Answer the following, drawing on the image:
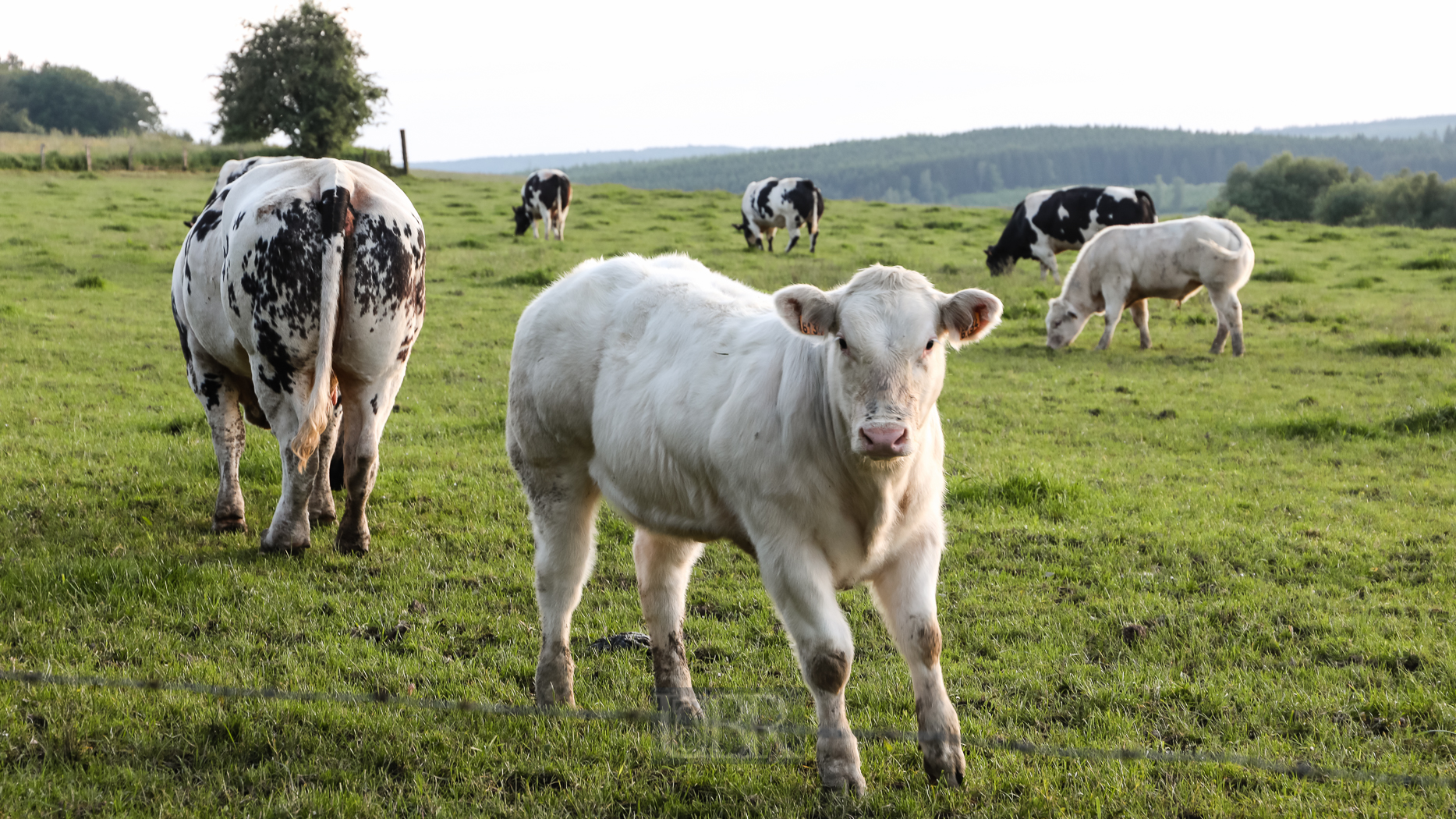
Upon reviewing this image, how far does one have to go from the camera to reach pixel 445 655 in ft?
16.1

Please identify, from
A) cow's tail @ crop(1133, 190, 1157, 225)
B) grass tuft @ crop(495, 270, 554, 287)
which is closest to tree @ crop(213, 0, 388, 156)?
grass tuft @ crop(495, 270, 554, 287)

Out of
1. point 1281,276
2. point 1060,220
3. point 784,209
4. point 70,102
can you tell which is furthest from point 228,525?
point 70,102

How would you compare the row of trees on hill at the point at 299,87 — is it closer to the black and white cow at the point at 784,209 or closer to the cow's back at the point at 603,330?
the black and white cow at the point at 784,209

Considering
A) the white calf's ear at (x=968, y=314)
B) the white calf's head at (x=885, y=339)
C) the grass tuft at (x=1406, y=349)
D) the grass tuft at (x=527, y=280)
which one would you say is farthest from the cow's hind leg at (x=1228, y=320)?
the white calf's head at (x=885, y=339)

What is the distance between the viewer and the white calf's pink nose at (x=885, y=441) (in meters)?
3.16

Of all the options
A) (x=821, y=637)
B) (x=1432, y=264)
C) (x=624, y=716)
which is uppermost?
(x=821, y=637)

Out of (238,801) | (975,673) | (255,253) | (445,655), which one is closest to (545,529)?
(445,655)

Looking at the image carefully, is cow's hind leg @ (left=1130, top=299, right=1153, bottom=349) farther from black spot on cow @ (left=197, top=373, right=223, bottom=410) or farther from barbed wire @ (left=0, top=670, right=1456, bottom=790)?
black spot on cow @ (left=197, top=373, right=223, bottom=410)

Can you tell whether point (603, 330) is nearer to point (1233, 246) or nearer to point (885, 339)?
point (885, 339)

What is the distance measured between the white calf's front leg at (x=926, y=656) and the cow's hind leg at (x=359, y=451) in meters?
3.78

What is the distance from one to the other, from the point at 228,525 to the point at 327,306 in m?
1.70

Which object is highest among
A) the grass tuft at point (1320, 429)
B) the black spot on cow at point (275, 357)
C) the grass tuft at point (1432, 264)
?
the black spot on cow at point (275, 357)

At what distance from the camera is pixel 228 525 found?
21.5 feet

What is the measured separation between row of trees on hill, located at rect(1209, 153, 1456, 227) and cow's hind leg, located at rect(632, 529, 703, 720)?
194ft
